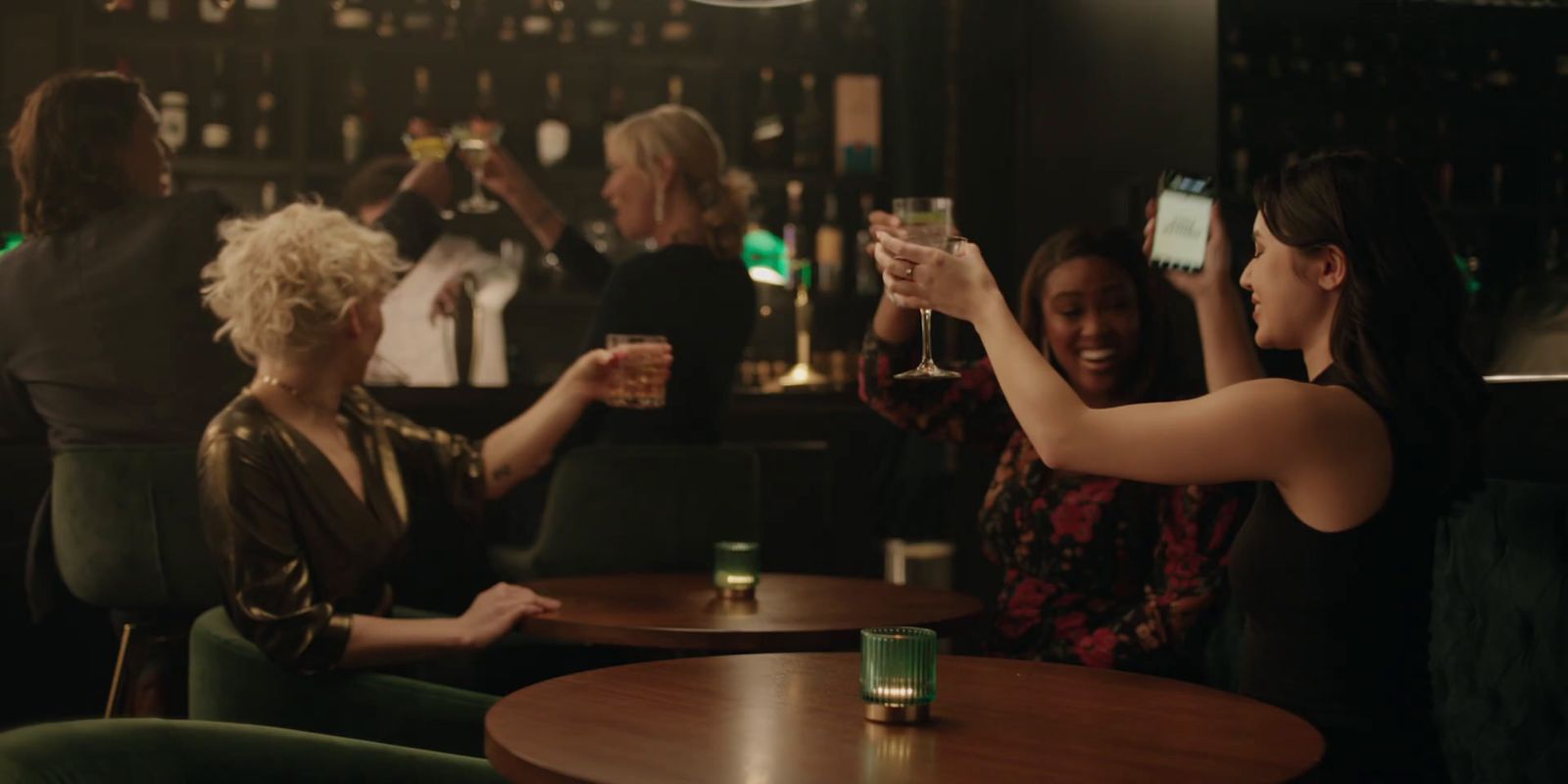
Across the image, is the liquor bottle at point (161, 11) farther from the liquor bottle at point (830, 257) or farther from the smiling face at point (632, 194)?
the smiling face at point (632, 194)

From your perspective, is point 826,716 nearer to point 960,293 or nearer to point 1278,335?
point 960,293

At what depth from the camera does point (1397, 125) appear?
3355 millimetres

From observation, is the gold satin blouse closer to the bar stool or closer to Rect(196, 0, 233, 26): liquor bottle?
the bar stool

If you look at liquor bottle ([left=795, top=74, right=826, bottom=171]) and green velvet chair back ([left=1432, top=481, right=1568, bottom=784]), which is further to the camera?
liquor bottle ([left=795, top=74, right=826, bottom=171])

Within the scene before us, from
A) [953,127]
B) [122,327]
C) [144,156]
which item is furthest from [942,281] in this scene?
[953,127]

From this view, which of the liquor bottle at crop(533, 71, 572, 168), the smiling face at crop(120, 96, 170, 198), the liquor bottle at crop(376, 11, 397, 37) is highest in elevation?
the liquor bottle at crop(376, 11, 397, 37)

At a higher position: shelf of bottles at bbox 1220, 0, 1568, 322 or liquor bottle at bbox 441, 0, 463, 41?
liquor bottle at bbox 441, 0, 463, 41

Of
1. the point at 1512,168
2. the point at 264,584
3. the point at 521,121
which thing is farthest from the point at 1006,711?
the point at 521,121

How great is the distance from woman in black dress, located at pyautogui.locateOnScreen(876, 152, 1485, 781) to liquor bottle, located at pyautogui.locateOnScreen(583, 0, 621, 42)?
4.38m

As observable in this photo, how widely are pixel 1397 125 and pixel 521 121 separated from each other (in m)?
3.64

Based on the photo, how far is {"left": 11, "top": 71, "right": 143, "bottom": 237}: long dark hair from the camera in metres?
3.45

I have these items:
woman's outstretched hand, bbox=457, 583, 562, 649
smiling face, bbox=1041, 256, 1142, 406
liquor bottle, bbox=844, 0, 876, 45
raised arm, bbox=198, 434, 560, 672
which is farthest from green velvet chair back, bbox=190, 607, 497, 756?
liquor bottle, bbox=844, 0, 876, 45

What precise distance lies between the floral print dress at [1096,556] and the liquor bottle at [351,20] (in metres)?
3.76

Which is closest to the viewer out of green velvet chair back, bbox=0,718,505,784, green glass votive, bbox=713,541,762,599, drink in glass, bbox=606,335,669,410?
green velvet chair back, bbox=0,718,505,784
